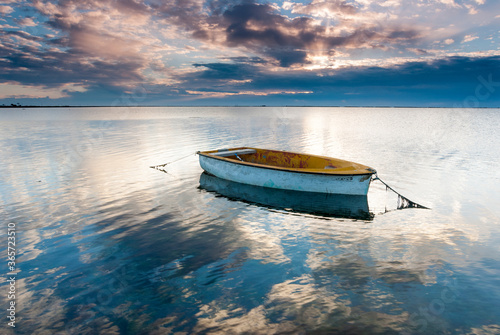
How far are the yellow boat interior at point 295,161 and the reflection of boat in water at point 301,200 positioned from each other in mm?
1358

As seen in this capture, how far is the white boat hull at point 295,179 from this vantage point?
1298cm

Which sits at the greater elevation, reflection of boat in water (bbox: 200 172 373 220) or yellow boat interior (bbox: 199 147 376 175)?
yellow boat interior (bbox: 199 147 376 175)

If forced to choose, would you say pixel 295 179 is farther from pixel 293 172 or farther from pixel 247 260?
pixel 247 260

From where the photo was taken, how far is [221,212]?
11805 millimetres

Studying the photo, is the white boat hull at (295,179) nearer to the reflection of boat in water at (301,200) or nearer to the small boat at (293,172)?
the small boat at (293,172)

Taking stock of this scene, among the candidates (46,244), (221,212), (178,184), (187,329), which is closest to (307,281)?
(187,329)

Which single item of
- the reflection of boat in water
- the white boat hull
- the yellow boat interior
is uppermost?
the yellow boat interior

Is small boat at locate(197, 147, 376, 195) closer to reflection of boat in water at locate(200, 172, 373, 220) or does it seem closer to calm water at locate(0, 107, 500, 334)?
reflection of boat in water at locate(200, 172, 373, 220)

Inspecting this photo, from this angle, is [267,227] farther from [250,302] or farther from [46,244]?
[46,244]

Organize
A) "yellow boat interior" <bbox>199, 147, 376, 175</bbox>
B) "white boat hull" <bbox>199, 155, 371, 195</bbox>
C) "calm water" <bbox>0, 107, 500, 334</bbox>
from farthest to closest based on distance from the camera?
"yellow boat interior" <bbox>199, 147, 376, 175</bbox>, "white boat hull" <bbox>199, 155, 371, 195</bbox>, "calm water" <bbox>0, 107, 500, 334</bbox>

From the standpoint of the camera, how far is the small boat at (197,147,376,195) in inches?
512

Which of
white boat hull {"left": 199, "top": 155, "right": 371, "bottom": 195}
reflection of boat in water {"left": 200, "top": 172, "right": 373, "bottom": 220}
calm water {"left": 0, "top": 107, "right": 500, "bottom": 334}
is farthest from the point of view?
white boat hull {"left": 199, "top": 155, "right": 371, "bottom": 195}

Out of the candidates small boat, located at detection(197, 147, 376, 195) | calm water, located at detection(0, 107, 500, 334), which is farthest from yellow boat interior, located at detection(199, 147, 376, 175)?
calm water, located at detection(0, 107, 500, 334)

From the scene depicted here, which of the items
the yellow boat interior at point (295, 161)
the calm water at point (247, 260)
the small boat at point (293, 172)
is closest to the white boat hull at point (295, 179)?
the small boat at point (293, 172)
